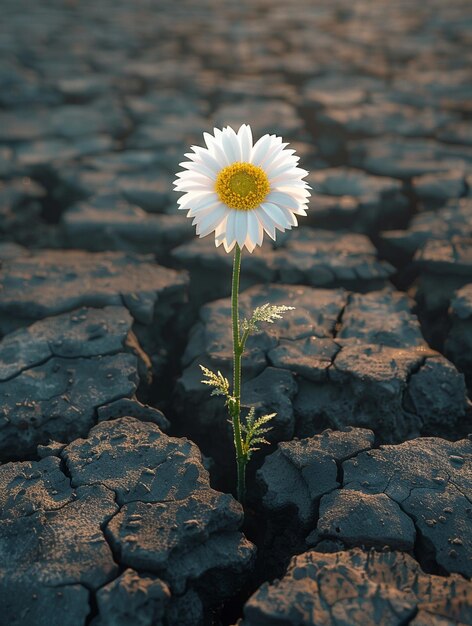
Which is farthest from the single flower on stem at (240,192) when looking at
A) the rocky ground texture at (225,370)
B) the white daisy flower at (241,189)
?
the rocky ground texture at (225,370)

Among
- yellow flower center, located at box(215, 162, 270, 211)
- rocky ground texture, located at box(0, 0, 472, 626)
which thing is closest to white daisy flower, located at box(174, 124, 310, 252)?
yellow flower center, located at box(215, 162, 270, 211)

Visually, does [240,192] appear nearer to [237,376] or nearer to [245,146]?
[245,146]

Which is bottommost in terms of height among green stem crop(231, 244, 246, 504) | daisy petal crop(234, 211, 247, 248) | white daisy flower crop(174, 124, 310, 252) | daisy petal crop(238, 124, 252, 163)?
green stem crop(231, 244, 246, 504)

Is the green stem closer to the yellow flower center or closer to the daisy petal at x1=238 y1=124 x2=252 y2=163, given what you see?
the yellow flower center

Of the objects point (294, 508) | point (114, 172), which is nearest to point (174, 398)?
point (294, 508)

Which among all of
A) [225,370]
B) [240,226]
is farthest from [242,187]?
[225,370]

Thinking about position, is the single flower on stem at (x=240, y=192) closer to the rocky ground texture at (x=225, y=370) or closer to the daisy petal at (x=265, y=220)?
the daisy petal at (x=265, y=220)

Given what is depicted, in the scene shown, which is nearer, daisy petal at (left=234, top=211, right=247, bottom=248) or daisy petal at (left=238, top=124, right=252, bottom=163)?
daisy petal at (left=234, top=211, right=247, bottom=248)
